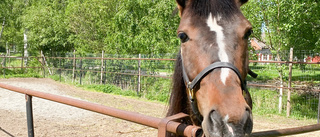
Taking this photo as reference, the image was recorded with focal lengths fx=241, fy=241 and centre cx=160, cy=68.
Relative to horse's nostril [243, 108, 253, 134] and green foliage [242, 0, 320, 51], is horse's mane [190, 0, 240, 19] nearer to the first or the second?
horse's nostril [243, 108, 253, 134]

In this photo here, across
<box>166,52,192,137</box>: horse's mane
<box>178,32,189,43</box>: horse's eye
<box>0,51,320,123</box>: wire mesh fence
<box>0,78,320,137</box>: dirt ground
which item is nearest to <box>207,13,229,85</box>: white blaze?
<box>178,32,189,43</box>: horse's eye

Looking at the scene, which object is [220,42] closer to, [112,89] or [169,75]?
[169,75]

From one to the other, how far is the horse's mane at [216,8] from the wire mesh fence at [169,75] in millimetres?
2611

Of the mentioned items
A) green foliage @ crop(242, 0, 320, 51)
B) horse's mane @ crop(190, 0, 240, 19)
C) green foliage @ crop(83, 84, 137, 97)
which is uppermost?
green foliage @ crop(242, 0, 320, 51)

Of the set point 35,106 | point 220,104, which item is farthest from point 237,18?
point 35,106

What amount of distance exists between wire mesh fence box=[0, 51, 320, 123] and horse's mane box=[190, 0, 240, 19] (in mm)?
2611

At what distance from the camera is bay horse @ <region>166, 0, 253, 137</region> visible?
1128 millimetres

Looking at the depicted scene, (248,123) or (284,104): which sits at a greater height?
(248,123)

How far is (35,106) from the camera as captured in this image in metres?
8.18

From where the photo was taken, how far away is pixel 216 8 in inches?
58.7

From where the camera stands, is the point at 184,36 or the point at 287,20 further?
the point at 287,20

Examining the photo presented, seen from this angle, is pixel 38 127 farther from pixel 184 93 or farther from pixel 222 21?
pixel 222 21

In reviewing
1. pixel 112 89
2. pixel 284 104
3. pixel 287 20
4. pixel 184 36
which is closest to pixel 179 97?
pixel 184 36

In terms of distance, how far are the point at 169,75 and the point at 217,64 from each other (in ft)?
29.5
